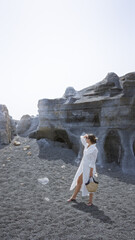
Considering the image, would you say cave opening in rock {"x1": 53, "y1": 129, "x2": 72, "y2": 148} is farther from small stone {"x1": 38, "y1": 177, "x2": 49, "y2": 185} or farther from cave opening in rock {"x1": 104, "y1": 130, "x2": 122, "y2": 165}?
small stone {"x1": 38, "y1": 177, "x2": 49, "y2": 185}

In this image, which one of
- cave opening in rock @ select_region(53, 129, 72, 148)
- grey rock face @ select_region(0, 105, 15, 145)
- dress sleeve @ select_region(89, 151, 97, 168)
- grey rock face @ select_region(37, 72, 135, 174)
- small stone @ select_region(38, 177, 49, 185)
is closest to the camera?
dress sleeve @ select_region(89, 151, 97, 168)

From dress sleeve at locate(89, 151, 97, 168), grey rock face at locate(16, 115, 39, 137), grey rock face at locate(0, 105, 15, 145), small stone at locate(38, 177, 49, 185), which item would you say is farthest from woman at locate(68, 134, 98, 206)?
grey rock face at locate(16, 115, 39, 137)

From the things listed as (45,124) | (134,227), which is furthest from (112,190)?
(45,124)

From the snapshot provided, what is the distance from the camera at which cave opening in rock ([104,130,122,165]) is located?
10.2 m

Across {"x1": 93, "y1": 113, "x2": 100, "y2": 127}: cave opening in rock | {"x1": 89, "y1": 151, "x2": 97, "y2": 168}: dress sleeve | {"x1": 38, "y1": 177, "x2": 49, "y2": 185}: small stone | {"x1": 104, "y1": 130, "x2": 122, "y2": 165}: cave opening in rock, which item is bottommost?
{"x1": 38, "y1": 177, "x2": 49, "y2": 185}: small stone

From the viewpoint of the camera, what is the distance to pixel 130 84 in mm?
10008

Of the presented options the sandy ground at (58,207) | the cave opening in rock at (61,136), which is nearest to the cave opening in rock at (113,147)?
the sandy ground at (58,207)

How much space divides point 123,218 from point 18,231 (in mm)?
2398

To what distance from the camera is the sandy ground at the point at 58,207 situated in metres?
4.42

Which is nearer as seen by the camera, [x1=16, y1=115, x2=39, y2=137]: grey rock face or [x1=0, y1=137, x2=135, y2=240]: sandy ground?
[x1=0, y1=137, x2=135, y2=240]: sandy ground

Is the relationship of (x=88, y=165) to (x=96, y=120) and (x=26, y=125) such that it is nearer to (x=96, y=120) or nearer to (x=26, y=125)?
(x=96, y=120)

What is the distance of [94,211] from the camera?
5492 mm

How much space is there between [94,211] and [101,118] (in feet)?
20.4

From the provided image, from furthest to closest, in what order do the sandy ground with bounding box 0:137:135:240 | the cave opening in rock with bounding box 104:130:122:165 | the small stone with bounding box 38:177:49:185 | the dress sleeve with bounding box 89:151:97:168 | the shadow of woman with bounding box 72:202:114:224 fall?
the cave opening in rock with bounding box 104:130:122:165 → the small stone with bounding box 38:177:49:185 → the dress sleeve with bounding box 89:151:97:168 → the shadow of woman with bounding box 72:202:114:224 → the sandy ground with bounding box 0:137:135:240
